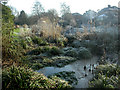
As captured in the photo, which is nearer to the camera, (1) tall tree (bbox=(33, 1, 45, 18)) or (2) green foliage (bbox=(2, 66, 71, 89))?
(2) green foliage (bbox=(2, 66, 71, 89))

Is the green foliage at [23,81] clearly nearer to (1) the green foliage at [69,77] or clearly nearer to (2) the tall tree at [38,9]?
(1) the green foliage at [69,77]

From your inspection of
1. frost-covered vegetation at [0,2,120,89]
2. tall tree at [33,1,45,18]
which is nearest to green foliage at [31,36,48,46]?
frost-covered vegetation at [0,2,120,89]

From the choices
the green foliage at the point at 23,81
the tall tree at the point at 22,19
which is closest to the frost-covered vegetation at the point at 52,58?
the green foliage at the point at 23,81

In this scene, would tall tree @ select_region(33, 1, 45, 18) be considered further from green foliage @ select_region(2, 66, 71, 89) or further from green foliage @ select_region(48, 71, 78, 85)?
green foliage @ select_region(2, 66, 71, 89)

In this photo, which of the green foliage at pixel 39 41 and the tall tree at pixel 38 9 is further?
the tall tree at pixel 38 9

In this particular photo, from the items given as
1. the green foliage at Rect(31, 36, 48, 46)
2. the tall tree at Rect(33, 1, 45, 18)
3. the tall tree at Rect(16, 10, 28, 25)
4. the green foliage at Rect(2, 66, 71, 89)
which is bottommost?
the green foliage at Rect(2, 66, 71, 89)

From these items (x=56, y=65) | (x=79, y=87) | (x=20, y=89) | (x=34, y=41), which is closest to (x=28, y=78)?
(x=20, y=89)

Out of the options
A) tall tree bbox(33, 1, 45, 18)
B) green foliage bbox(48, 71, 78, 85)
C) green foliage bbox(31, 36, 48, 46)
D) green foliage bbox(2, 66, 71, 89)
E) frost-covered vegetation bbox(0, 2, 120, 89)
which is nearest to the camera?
green foliage bbox(2, 66, 71, 89)

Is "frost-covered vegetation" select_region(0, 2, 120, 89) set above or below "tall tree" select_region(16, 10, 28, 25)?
below

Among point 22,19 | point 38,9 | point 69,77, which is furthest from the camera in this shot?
point 38,9

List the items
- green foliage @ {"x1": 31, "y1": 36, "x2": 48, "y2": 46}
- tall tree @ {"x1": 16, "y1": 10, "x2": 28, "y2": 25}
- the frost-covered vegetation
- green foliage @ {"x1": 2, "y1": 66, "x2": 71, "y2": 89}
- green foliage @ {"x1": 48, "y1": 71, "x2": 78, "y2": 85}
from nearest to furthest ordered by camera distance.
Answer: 1. green foliage @ {"x1": 2, "y1": 66, "x2": 71, "y2": 89}
2. the frost-covered vegetation
3. green foliage @ {"x1": 48, "y1": 71, "x2": 78, "y2": 85}
4. green foliage @ {"x1": 31, "y1": 36, "x2": 48, "y2": 46}
5. tall tree @ {"x1": 16, "y1": 10, "x2": 28, "y2": 25}

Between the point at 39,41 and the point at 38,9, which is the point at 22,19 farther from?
the point at 39,41

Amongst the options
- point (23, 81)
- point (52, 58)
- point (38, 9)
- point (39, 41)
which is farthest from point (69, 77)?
point (38, 9)

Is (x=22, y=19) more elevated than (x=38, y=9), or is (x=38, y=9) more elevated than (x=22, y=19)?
(x=38, y=9)
